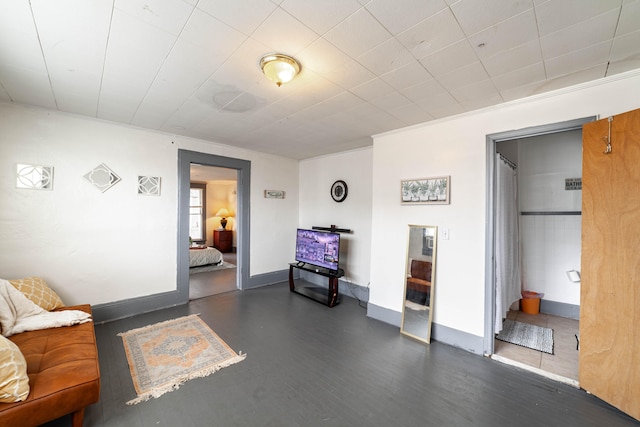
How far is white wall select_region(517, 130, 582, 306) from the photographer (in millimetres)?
3523

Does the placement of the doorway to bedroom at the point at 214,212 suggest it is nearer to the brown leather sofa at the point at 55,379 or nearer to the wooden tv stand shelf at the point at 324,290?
the wooden tv stand shelf at the point at 324,290

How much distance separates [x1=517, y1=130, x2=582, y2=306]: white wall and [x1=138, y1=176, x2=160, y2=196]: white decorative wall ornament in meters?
5.40

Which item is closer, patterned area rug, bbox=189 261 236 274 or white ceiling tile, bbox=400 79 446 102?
white ceiling tile, bbox=400 79 446 102

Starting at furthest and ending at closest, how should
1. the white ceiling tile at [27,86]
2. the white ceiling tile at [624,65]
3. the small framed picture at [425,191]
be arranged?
the small framed picture at [425,191] → the white ceiling tile at [27,86] → the white ceiling tile at [624,65]

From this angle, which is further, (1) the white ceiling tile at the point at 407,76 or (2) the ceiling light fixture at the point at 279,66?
(1) the white ceiling tile at the point at 407,76

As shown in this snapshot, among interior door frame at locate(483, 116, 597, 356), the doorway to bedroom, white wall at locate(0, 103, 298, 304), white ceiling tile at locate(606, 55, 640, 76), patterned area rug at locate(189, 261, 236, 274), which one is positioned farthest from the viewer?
the doorway to bedroom

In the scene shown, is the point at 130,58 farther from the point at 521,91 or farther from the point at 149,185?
the point at 521,91

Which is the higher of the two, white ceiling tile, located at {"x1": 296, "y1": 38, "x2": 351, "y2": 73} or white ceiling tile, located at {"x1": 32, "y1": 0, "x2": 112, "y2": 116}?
white ceiling tile, located at {"x1": 32, "y1": 0, "x2": 112, "y2": 116}

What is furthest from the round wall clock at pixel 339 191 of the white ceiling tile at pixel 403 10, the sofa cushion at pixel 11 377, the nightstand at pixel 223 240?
the nightstand at pixel 223 240

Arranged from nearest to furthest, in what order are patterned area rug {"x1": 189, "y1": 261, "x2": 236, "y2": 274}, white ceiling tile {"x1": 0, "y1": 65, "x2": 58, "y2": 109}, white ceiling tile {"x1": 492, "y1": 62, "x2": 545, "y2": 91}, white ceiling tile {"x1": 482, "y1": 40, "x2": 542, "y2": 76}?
white ceiling tile {"x1": 482, "y1": 40, "x2": 542, "y2": 76}, white ceiling tile {"x1": 492, "y1": 62, "x2": 545, "y2": 91}, white ceiling tile {"x1": 0, "y1": 65, "x2": 58, "y2": 109}, patterned area rug {"x1": 189, "y1": 261, "x2": 236, "y2": 274}

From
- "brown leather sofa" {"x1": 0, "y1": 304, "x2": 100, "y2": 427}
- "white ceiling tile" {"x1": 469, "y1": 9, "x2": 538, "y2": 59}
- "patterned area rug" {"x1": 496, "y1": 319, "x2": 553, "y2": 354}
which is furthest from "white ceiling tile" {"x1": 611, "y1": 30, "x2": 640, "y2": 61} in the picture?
"brown leather sofa" {"x1": 0, "y1": 304, "x2": 100, "y2": 427}

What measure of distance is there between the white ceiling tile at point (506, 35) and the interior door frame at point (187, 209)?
3.75 metres

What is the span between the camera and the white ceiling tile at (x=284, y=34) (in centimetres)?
144

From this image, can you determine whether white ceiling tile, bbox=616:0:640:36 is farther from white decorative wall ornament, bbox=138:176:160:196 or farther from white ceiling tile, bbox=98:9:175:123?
white decorative wall ornament, bbox=138:176:160:196
